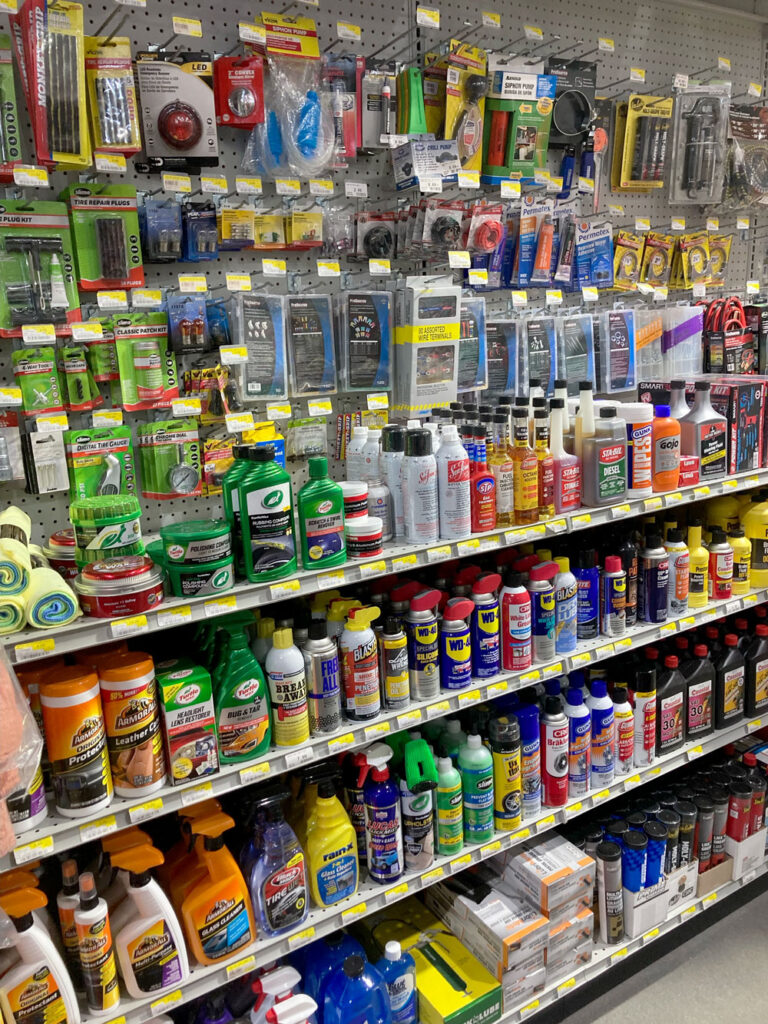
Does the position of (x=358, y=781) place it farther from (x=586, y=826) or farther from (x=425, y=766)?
(x=586, y=826)

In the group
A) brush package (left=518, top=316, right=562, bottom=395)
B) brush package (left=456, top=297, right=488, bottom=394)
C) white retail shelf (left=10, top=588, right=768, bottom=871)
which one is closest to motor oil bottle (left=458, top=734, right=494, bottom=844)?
white retail shelf (left=10, top=588, right=768, bottom=871)

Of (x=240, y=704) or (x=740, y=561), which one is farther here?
(x=740, y=561)

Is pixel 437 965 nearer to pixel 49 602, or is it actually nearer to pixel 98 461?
pixel 49 602

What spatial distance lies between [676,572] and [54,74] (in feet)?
7.19

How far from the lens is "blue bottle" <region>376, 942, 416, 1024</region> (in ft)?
6.77

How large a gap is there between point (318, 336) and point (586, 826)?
1.81 meters

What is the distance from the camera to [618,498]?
233 centimetres

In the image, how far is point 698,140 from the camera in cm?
A: 318

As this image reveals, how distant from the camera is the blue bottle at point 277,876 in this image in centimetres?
187

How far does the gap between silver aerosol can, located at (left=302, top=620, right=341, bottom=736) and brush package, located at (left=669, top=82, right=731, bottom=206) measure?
242cm

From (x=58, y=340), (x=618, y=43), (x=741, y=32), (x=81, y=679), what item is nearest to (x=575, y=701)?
(x=81, y=679)

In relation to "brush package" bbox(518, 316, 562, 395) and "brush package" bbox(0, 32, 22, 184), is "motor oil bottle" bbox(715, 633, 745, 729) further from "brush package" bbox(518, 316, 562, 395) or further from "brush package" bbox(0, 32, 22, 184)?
"brush package" bbox(0, 32, 22, 184)

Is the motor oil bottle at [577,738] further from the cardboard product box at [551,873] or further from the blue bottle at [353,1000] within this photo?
the blue bottle at [353,1000]

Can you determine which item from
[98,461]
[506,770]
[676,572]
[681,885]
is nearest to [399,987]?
[506,770]
